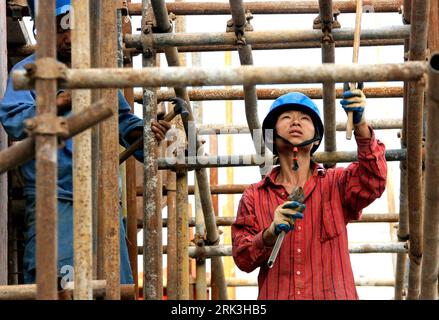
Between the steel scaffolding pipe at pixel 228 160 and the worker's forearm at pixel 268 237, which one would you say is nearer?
the worker's forearm at pixel 268 237

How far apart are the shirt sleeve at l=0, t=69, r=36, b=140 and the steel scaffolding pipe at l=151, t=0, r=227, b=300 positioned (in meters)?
1.02

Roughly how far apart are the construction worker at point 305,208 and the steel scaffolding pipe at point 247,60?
0.39 m

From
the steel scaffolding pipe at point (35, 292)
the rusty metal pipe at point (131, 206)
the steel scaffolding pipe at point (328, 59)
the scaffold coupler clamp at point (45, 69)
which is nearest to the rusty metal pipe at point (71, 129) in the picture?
the scaffold coupler clamp at point (45, 69)

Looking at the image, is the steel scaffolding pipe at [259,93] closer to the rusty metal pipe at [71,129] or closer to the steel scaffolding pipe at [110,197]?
the steel scaffolding pipe at [110,197]

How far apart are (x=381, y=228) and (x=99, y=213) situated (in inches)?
381

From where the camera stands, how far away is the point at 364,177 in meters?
6.64

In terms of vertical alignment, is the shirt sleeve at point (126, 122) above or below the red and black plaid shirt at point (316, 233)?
above

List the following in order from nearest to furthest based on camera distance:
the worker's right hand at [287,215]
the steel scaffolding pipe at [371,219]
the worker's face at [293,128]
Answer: the worker's right hand at [287,215] < the worker's face at [293,128] < the steel scaffolding pipe at [371,219]

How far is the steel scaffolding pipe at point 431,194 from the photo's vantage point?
5297 millimetres
